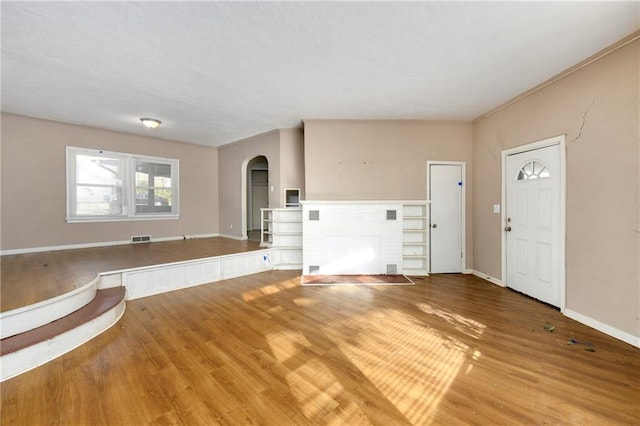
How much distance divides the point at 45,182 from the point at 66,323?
14.9 feet

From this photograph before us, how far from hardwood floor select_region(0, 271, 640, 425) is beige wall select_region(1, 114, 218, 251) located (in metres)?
4.02

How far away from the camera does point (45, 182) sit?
17.3 feet

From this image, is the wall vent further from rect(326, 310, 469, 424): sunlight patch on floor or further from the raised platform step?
rect(326, 310, 469, 424): sunlight patch on floor

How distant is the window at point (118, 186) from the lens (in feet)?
18.6

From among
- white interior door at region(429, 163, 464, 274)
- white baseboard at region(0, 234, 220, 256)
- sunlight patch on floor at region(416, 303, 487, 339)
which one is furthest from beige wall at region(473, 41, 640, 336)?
white baseboard at region(0, 234, 220, 256)

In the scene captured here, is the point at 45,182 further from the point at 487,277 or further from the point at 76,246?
the point at 487,277

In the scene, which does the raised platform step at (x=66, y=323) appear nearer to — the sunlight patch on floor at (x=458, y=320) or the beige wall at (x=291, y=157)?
the beige wall at (x=291, y=157)

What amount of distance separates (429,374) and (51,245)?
7384 millimetres

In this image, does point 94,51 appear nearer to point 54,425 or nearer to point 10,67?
point 10,67

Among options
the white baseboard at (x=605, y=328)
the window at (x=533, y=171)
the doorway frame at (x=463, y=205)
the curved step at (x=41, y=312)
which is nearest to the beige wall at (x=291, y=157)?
the doorway frame at (x=463, y=205)

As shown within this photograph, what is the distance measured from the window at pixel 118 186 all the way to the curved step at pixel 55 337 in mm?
3907

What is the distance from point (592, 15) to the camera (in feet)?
7.20

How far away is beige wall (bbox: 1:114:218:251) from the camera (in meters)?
4.93

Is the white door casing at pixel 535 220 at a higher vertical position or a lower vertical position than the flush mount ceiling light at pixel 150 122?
lower
